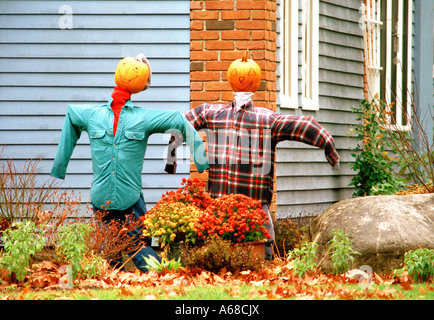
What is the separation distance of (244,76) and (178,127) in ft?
2.70

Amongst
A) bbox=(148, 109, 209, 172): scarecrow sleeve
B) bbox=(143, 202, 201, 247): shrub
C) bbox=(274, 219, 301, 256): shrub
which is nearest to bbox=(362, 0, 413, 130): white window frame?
bbox=(274, 219, 301, 256): shrub

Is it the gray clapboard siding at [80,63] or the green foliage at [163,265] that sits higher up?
the gray clapboard siding at [80,63]

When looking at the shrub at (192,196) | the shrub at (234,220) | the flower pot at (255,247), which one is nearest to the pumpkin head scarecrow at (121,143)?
the shrub at (192,196)

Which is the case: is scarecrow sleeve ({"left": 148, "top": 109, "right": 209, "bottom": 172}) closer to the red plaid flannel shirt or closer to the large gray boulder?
the red plaid flannel shirt

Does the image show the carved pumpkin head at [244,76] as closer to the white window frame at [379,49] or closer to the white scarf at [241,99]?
the white scarf at [241,99]

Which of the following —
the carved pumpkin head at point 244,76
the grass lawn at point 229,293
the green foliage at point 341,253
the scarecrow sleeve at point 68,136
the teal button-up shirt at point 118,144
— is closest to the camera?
the grass lawn at point 229,293

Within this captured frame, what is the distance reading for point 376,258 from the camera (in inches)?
209

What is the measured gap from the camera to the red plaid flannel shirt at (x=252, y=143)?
588 cm

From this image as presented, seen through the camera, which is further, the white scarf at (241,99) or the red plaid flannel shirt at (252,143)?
the white scarf at (241,99)

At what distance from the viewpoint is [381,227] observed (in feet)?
17.7

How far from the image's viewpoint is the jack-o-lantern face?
572cm

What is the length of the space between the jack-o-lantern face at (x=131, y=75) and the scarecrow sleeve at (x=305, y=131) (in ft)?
4.14

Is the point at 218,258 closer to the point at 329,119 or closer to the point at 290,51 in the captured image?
the point at 290,51
